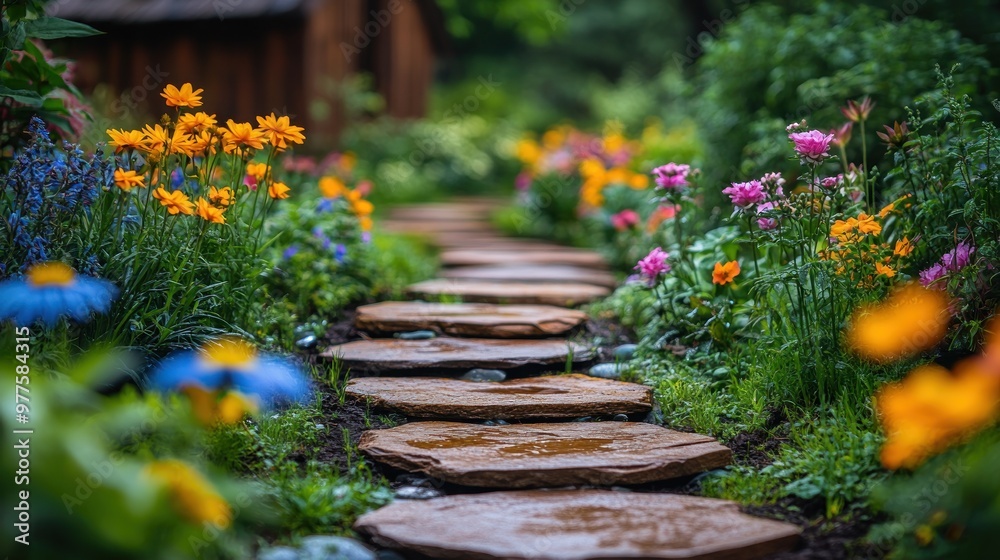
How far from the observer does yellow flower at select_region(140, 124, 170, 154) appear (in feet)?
8.82

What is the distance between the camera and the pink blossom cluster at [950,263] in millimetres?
2709

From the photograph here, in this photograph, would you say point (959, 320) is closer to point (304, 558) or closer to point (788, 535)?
point (788, 535)

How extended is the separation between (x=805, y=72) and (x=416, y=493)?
139 inches

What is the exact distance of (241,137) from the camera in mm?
2795

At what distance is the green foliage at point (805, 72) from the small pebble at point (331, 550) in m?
3.05

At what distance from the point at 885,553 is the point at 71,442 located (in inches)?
75.6

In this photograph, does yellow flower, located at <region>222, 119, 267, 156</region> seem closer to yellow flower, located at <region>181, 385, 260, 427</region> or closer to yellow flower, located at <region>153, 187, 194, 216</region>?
yellow flower, located at <region>153, 187, 194, 216</region>

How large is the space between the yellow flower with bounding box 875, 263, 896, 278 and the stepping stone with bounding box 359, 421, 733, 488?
0.80 meters

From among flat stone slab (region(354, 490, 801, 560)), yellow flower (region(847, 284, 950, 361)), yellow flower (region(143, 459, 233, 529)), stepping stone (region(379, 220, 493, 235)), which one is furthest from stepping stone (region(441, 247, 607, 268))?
yellow flower (region(143, 459, 233, 529))

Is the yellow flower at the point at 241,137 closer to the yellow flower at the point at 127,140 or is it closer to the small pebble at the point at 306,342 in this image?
the yellow flower at the point at 127,140

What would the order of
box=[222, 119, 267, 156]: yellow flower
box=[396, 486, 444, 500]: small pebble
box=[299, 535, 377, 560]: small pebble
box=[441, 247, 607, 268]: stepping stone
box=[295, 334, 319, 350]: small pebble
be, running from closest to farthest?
box=[299, 535, 377, 560]: small pebble
box=[396, 486, 444, 500]: small pebble
box=[222, 119, 267, 156]: yellow flower
box=[295, 334, 319, 350]: small pebble
box=[441, 247, 607, 268]: stepping stone

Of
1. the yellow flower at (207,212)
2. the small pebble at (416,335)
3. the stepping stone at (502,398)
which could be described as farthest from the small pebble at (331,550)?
the small pebble at (416,335)

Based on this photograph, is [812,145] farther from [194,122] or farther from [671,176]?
[194,122]

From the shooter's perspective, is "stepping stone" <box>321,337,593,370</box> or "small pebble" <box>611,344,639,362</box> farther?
"small pebble" <box>611,344,639,362</box>
